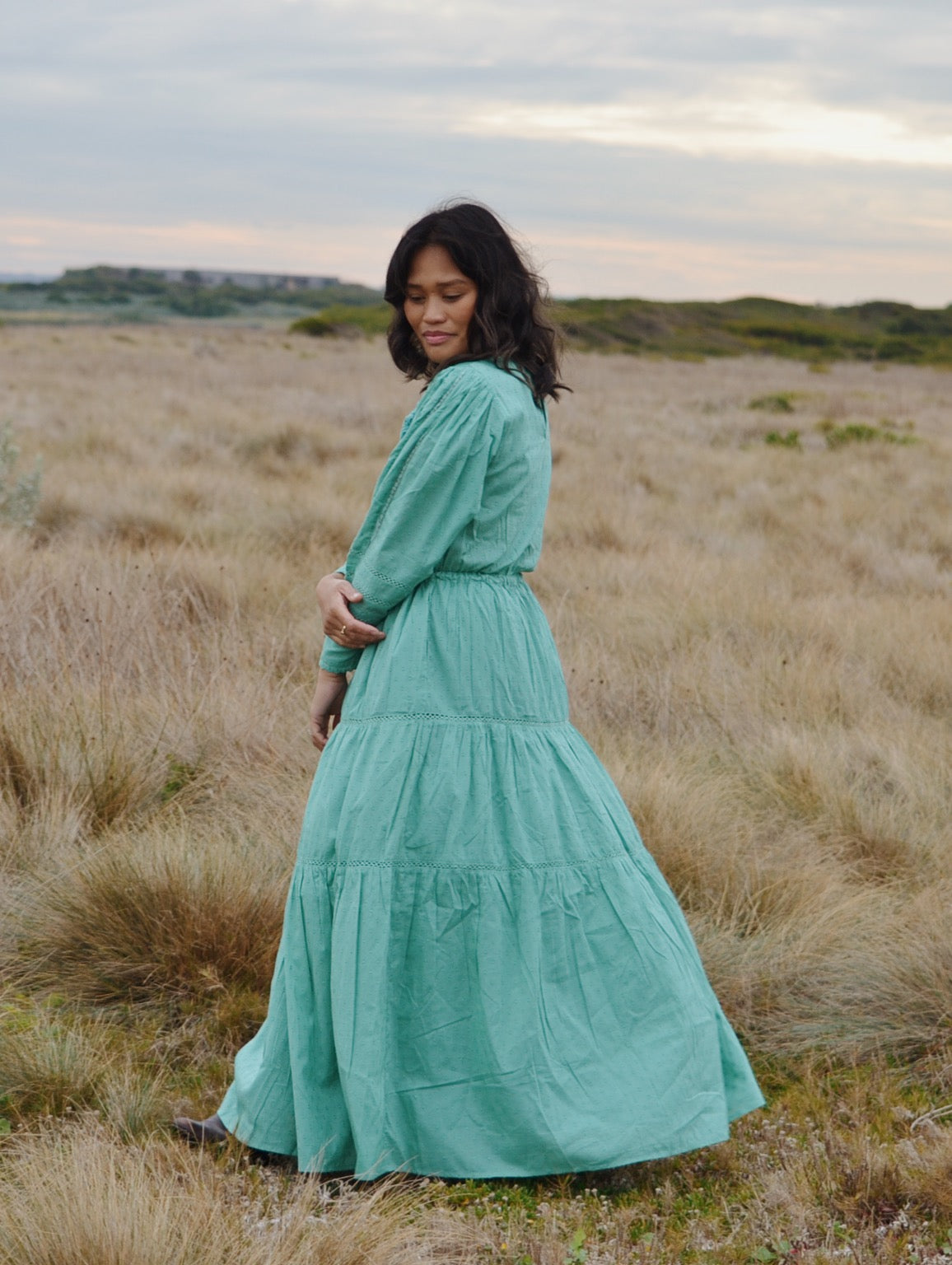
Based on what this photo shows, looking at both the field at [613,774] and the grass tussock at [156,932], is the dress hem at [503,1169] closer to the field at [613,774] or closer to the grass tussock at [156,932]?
the field at [613,774]

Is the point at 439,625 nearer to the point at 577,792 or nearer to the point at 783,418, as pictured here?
the point at 577,792

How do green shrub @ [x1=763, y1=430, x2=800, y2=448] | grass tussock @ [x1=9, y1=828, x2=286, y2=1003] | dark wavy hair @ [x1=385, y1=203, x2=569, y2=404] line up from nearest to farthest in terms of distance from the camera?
dark wavy hair @ [x1=385, y1=203, x2=569, y2=404] < grass tussock @ [x1=9, y1=828, x2=286, y2=1003] < green shrub @ [x1=763, y1=430, x2=800, y2=448]

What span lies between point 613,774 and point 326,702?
1637mm

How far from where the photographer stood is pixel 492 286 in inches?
94.0

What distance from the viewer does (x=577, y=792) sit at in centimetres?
244

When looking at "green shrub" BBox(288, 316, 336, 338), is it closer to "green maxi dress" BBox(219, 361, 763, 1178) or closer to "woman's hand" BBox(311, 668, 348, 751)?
"woman's hand" BBox(311, 668, 348, 751)

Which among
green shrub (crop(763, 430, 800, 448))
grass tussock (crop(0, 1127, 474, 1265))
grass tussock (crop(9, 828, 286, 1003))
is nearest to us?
grass tussock (crop(0, 1127, 474, 1265))

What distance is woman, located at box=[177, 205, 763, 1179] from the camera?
2305mm

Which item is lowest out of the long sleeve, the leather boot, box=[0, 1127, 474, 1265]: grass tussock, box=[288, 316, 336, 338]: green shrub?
the leather boot

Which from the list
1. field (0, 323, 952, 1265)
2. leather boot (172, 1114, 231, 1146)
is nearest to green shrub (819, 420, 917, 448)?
field (0, 323, 952, 1265)

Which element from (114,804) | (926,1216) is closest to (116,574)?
(114,804)

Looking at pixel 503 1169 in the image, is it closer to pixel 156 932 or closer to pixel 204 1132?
pixel 204 1132

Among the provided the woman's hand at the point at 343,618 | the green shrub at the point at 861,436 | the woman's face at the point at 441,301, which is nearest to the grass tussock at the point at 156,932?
the woman's hand at the point at 343,618

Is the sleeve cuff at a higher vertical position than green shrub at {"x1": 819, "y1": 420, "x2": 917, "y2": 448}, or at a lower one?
higher
